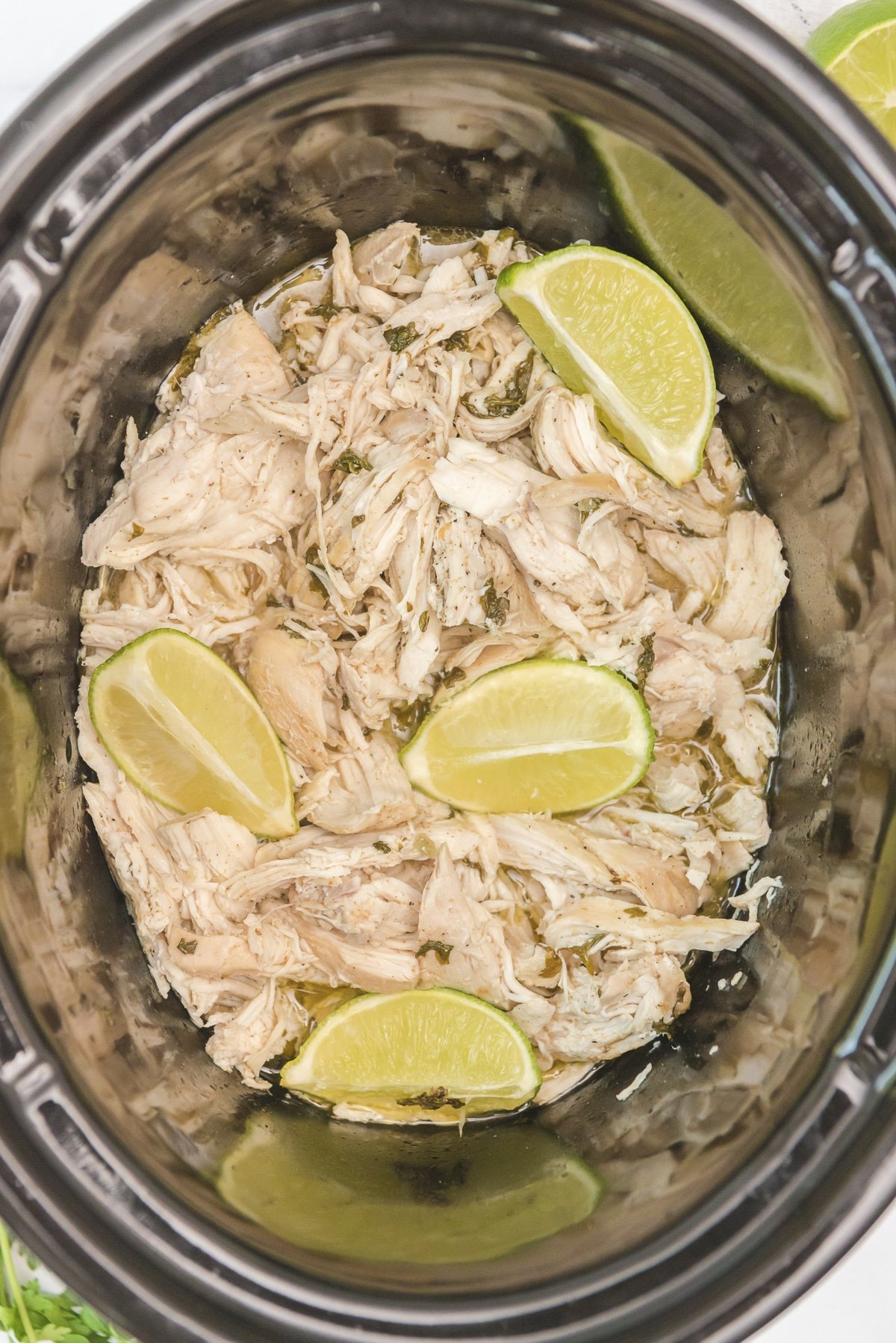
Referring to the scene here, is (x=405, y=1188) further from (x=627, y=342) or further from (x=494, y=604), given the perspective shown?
(x=627, y=342)

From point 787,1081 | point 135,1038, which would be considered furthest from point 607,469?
point 135,1038

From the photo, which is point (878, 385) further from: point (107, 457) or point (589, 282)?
point (107, 457)

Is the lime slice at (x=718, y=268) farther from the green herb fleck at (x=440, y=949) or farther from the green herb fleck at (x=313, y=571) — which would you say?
the green herb fleck at (x=440, y=949)

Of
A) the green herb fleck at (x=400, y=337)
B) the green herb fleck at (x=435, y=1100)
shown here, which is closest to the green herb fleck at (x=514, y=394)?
the green herb fleck at (x=400, y=337)

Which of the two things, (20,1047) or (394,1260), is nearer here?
(20,1047)

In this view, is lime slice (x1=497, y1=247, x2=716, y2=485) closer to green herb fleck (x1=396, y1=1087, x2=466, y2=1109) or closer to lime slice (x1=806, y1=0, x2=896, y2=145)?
lime slice (x1=806, y1=0, x2=896, y2=145)

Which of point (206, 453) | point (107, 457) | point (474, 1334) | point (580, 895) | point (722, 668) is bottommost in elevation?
point (474, 1334)

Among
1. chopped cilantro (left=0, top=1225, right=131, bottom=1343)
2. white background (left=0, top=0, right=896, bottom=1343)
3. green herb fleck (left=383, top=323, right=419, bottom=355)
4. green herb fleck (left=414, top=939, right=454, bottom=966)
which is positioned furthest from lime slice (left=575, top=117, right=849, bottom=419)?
chopped cilantro (left=0, top=1225, right=131, bottom=1343)
